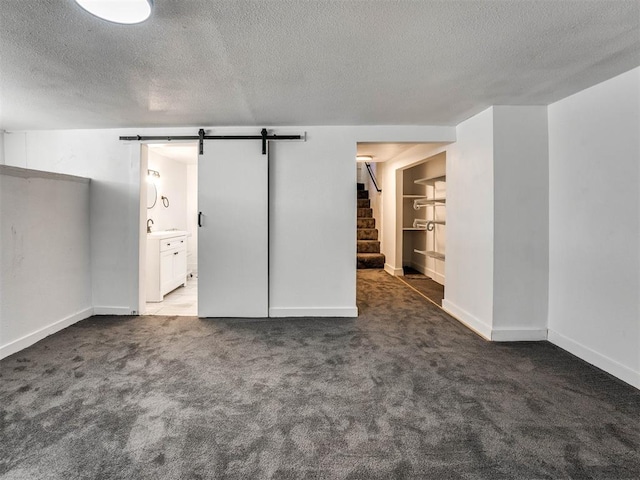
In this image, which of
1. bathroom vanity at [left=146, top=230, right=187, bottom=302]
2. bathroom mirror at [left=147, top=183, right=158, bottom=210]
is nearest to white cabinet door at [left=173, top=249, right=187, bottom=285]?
bathroom vanity at [left=146, top=230, right=187, bottom=302]

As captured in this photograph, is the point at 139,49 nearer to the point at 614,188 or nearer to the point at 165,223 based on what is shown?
the point at 614,188

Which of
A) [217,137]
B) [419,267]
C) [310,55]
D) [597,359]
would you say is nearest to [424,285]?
[419,267]

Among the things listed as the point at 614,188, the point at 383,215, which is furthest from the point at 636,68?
the point at 383,215

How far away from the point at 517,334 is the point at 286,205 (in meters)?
2.58

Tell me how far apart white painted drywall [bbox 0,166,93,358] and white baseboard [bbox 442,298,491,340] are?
4.06 meters

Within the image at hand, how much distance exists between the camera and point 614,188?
2.30 meters

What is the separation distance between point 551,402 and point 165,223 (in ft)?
18.8

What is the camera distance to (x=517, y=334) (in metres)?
2.92

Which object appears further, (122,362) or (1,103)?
(1,103)

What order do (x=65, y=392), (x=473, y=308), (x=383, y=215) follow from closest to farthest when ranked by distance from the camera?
(x=65, y=392), (x=473, y=308), (x=383, y=215)

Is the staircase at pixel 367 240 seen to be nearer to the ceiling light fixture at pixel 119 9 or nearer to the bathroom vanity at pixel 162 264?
the bathroom vanity at pixel 162 264

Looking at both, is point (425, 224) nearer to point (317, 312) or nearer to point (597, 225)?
point (317, 312)

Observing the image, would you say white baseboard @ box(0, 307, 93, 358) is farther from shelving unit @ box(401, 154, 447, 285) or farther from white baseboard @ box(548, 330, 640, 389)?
shelving unit @ box(401, 154, 447, 285)

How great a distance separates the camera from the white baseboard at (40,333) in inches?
102
